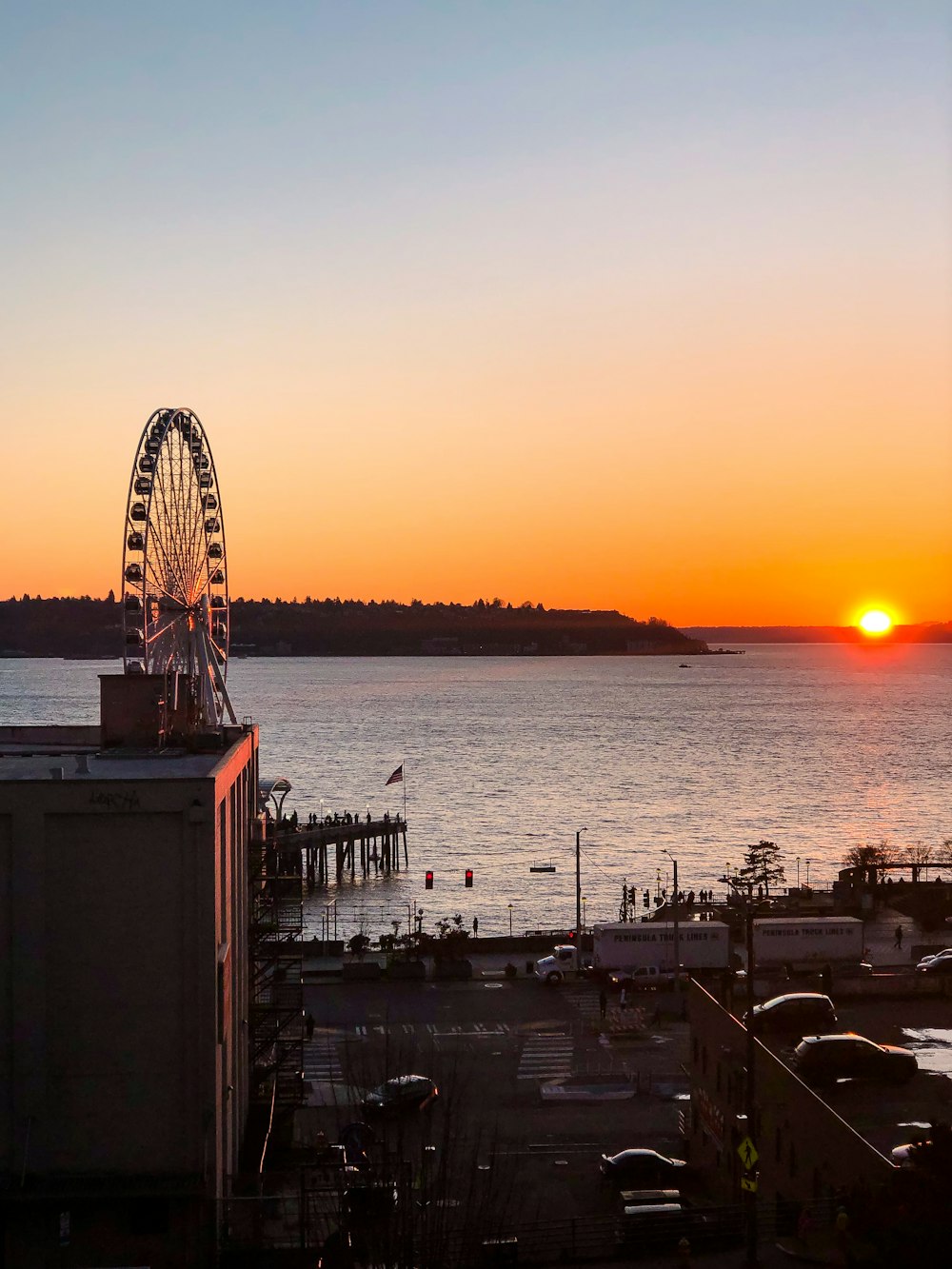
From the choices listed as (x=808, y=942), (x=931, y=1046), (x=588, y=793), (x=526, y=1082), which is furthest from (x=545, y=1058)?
(x=588, y=793)

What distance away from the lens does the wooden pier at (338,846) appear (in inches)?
2611

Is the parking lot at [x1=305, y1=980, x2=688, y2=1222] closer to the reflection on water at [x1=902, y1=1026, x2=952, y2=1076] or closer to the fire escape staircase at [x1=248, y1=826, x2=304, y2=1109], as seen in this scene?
the fire escape staircase at [x1=248, y1=826, x2=304, y2=1109]

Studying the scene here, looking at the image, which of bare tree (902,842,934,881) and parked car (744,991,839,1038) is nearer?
parked car (744,991,839,1038)

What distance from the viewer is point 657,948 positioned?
39.2 m

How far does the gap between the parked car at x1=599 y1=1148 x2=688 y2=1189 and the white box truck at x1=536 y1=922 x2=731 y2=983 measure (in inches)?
636

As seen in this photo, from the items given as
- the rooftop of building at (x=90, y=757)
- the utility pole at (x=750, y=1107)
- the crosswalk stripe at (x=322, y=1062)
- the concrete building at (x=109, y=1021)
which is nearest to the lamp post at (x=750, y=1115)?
the utility pole at (x=750, y=1107)

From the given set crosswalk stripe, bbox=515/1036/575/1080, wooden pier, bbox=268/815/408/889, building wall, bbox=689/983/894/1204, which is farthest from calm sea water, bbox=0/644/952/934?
building wall, bbox=689/983/894/1204

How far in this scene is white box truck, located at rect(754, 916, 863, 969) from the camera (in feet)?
133

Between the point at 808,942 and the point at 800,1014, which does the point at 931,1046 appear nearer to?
the point at 800,1014

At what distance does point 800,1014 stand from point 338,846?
154 ft

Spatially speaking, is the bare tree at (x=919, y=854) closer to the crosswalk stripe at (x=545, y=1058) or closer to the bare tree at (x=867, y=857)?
the bare tree at (x=867, y=857)

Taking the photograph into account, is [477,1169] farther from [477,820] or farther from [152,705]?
[477,820]

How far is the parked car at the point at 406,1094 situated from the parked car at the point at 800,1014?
5.91 metres

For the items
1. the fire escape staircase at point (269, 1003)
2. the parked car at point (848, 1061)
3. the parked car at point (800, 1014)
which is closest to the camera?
the parked car at point (848, 1061)
